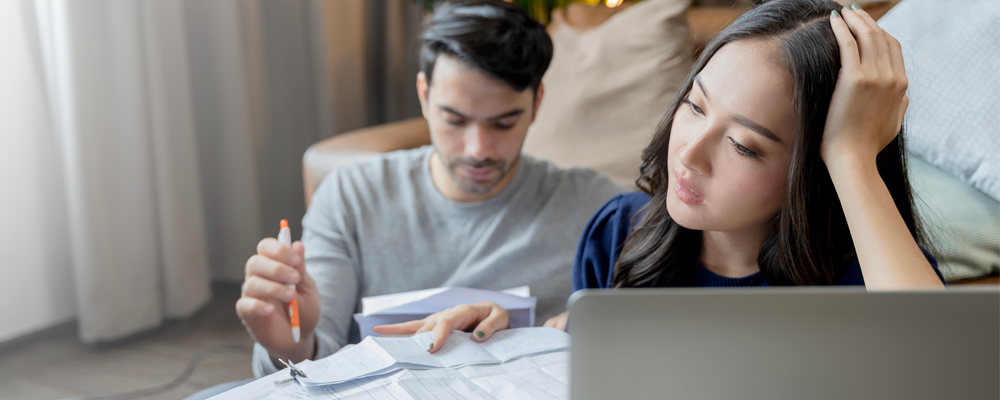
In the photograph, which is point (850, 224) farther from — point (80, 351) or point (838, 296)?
point (80, 351)

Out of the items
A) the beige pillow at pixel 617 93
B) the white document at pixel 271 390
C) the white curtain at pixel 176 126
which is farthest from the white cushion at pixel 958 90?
the white curtain at pixel 176 126

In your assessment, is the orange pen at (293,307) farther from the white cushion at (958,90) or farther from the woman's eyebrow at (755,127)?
the white cushion at (958,90)

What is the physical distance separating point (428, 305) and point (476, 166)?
0.36 meters

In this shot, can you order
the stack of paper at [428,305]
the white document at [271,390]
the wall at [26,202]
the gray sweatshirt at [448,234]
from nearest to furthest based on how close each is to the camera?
the white document at [271,390] → the stack of paper at [428,305] → the gray sweatshirt at [448,234] → the wall at [26,202]

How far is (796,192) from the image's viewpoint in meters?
0.62

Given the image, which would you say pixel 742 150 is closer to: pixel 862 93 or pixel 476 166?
pixel 862 93

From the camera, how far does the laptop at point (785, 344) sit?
327 mm

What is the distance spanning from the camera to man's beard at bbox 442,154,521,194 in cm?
108

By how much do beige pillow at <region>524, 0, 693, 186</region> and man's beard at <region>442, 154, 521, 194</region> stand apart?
427mm

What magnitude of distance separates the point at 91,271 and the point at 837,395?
1.72 meters

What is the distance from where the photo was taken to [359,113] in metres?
2.42

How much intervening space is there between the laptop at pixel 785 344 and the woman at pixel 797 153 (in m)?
0.27

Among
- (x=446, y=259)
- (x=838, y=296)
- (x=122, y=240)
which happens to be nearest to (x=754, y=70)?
(x=838, y=296)

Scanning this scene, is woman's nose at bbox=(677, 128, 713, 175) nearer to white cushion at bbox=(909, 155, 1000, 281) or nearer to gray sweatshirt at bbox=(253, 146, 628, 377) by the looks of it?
white cushion at bbox=(909, 155, 1000, 281)
